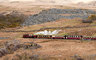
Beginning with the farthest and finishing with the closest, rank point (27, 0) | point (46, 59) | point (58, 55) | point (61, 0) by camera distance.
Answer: point (61, 0), point (27, 0), point (58, 55), point (46, 59)

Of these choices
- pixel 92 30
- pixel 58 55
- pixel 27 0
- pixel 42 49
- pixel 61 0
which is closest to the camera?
pixel 58 55

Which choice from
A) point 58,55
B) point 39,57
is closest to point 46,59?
point 39,57

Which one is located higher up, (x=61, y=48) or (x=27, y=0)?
(x=27, y=0)

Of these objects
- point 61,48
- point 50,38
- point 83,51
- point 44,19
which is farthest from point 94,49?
point 44,19

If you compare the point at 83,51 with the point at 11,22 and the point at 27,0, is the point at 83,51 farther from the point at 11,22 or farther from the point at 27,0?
the point at 27,0

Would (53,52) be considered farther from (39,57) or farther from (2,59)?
(2,59)

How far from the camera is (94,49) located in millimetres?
28422

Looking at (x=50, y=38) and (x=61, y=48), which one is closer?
(x=61, y=48)

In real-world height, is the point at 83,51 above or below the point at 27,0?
below

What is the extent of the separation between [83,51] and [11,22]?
1721 inches

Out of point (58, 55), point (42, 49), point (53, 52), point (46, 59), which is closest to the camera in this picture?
point (46, 59)

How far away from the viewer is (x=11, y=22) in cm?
6431

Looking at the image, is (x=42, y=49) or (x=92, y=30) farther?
(x=92, y=30)

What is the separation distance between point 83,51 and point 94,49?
2542mm
